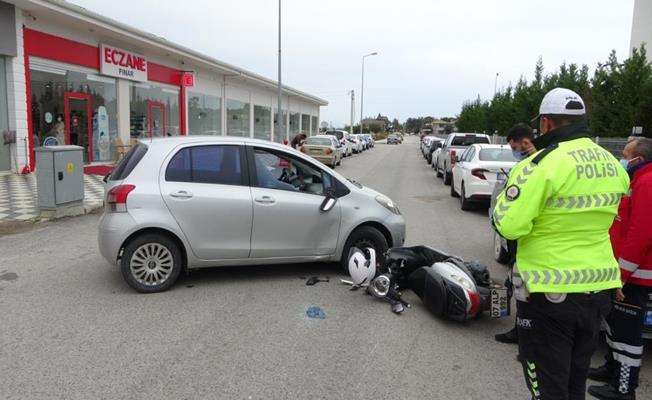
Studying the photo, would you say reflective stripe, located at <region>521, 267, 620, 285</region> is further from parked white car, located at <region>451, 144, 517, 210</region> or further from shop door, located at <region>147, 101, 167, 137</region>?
shop door, located at <region>147, 101, 167, 137</region>

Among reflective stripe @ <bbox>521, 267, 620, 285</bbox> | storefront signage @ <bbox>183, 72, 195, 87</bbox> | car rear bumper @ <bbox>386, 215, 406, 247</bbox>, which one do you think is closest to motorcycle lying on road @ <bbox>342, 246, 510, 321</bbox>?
car rear bumper @ <bbox>386, 215, 406, 247</bbox>

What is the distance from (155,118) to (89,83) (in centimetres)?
485

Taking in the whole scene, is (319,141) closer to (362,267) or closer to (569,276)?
(362,267)

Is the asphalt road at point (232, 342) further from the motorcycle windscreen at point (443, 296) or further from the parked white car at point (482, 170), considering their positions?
the parked white car at point (482, 170)

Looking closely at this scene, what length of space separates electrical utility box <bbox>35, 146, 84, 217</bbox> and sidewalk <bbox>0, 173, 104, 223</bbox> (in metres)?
0.44

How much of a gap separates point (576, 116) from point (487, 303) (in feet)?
9.07

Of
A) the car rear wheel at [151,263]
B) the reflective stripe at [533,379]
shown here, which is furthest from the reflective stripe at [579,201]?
the car rear wheel at [151,263]

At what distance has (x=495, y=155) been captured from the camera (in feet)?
40.0

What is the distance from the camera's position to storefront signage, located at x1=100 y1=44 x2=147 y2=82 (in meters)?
19.5

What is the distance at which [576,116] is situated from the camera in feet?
8.38

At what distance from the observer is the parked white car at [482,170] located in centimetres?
1150

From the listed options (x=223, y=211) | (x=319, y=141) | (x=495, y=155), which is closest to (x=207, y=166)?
(x=223, y=211)

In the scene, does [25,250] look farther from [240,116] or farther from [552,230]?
[240,116]

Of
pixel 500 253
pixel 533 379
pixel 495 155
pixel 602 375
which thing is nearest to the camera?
pixel 533 379
